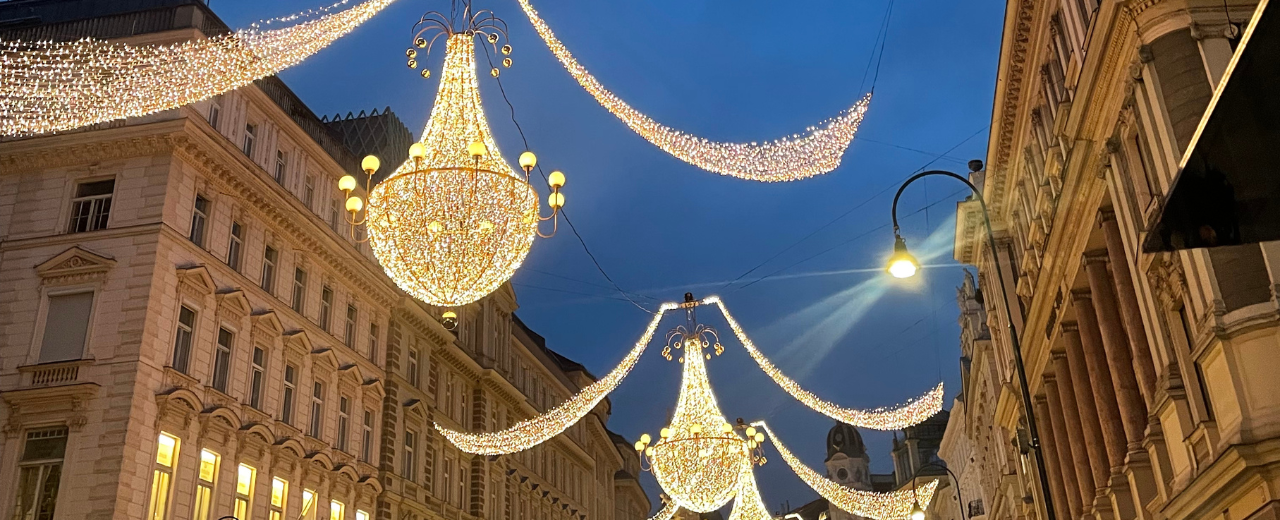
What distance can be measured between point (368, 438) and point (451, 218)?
24745mm

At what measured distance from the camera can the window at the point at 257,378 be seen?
1140 inches

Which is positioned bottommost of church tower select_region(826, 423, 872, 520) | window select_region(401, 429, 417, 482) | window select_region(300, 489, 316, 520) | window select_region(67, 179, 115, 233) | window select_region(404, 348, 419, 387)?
window select_region(300, 489, 316, 520)

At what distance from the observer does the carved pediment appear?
83.3 ft

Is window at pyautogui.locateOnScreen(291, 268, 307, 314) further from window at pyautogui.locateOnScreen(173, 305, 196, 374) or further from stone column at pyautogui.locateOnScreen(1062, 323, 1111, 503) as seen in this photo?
stone column at pyautogui.locateOnScreen(1062, 323, 1111, 503)

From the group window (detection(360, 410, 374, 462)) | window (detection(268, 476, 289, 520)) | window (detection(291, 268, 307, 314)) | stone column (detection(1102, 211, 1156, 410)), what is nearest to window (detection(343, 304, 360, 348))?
window (detection(360, 410, 374, 462))

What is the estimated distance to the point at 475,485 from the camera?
46125mm

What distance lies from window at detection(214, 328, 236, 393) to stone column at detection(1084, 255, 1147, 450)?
69.8ft

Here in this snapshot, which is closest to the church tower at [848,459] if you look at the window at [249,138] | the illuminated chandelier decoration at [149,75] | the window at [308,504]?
the window at [308,504]

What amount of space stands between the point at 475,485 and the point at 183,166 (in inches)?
921

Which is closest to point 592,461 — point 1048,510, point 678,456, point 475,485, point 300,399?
point 475,485

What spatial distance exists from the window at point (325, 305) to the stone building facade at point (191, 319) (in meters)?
0.06

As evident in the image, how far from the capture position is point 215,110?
28391mm

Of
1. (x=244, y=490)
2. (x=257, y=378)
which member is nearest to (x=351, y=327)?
(x=257, y=378)

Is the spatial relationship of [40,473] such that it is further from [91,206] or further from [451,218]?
[451,218]
